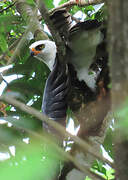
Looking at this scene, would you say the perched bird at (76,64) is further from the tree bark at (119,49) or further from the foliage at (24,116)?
the tree bark at (119,49)

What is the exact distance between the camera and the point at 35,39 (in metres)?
2.43

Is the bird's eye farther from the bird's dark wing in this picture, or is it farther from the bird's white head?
the bird's dark wing

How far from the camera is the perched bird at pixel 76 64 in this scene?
1.43m

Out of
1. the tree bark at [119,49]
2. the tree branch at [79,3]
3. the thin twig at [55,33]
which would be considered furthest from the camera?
the tree branch at [79,3]

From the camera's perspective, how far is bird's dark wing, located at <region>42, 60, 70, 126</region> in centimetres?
181

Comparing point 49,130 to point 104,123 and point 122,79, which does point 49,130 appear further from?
point 122,79

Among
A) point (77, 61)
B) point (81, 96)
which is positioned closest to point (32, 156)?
point (77, 61)

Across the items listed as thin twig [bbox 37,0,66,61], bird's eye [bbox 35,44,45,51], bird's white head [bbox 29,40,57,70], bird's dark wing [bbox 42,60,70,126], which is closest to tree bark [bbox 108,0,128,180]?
thin twig [bbox 37,0,66,61]

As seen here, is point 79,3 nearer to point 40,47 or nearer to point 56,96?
point 40,47

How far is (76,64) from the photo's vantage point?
1.69 meters

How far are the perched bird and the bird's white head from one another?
385 mm

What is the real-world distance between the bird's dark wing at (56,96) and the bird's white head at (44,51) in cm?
46

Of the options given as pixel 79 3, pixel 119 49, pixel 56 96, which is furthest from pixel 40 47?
pixel 119 49

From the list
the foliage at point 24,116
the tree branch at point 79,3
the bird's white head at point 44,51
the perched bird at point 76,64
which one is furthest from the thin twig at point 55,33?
the tree branch at point 79,3
